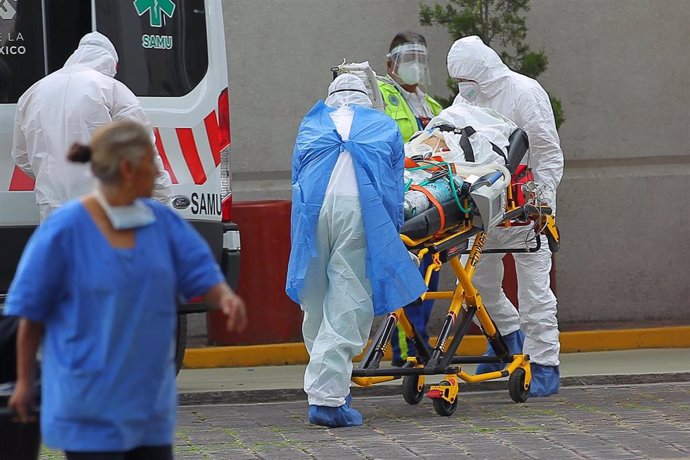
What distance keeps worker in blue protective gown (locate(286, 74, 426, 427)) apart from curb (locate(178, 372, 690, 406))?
1.24 m

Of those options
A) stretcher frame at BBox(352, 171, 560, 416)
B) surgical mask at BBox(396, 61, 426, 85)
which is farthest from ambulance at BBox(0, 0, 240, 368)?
surgical mask at BBox(396, 61, 426, 85)

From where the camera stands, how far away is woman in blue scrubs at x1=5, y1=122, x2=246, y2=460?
384cm

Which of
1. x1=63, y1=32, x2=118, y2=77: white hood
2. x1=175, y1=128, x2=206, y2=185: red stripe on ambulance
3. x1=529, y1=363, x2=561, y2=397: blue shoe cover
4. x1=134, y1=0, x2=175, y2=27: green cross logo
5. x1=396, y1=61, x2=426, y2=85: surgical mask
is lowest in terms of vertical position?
x1=529, y1=363, x2=561, y2=397: blue shoe cover

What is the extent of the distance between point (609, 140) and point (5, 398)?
7.58 meters

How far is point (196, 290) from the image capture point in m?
4.06

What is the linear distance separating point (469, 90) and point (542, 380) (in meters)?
1.68

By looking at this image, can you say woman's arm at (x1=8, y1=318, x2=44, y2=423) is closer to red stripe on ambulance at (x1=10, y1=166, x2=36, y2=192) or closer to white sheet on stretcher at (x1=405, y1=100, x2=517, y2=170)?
red stripe on ambulance at (x1=10, y1=166, x2=36, y2=192)

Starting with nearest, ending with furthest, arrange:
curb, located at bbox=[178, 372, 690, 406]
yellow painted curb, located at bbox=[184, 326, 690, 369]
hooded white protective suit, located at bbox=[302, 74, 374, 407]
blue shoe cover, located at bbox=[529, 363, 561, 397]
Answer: hooded white protective suit, located at bbox=[302, 74, 374, 407], blue shoe cover, located at bbox=[529, 363, 561, 397], curb, located at bbox=[178, 372, 690, 406], yellow painted curb, located at bbox=[184, 326, 690, 369]

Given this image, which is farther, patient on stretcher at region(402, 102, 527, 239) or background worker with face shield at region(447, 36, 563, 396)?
background worker with face shield at region(447, 36, 563, 396)

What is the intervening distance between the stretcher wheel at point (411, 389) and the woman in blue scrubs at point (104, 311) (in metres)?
4.13

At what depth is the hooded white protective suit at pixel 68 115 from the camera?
722 cm

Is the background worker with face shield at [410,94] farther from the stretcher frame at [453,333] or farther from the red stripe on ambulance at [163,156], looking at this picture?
the red stripe on ambulance at [163,156]

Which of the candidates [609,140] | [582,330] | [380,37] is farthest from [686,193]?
[380,37]

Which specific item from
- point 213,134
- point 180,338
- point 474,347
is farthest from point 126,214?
point 474,347
